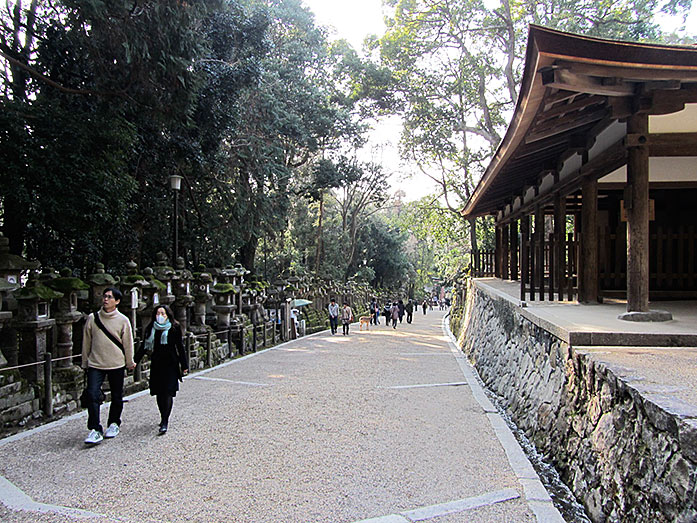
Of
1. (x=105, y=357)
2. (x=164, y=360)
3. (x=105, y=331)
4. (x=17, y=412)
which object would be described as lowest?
(x=17, y=412)

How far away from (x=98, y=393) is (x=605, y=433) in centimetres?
444

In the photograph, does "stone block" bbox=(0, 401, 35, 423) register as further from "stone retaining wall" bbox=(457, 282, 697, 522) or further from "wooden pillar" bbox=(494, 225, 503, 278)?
"wooden pillar" bbox=(494, 225, 503, 278)

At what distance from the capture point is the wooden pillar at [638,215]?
555 cm

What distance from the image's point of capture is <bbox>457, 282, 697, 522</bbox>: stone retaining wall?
2.45 metres

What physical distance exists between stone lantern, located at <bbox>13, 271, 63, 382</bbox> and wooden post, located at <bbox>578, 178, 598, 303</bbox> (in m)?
7.59

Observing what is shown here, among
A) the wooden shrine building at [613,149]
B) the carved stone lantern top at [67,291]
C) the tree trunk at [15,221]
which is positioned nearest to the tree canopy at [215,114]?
the tree trunk at [15,221]

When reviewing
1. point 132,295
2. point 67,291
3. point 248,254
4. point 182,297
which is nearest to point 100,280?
point 132,295

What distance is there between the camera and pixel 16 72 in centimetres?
1173

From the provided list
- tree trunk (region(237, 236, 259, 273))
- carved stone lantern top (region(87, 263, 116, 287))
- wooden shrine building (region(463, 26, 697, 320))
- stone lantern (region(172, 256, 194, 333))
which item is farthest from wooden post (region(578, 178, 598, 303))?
tree trunk (region(237, 236, 259, 273))

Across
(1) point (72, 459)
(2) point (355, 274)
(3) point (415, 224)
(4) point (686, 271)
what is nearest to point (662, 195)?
(4) point (686, 271)

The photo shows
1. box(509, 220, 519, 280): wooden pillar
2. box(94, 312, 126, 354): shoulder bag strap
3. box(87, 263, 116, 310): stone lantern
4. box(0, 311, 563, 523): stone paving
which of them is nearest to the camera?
box(0, 311, 563, 523): stone paving

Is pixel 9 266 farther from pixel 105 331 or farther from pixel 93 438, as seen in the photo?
pixel 93 438

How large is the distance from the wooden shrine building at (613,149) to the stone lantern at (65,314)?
613 cm

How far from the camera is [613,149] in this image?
6.64 metres
